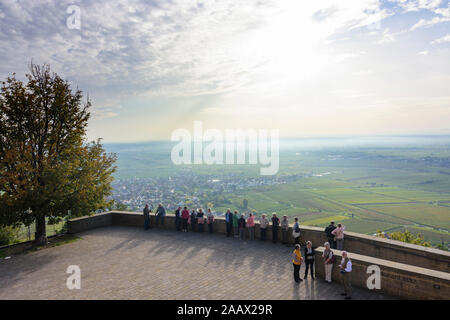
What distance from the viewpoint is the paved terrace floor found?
8.77 metres

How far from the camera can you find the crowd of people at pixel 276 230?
29.8ft

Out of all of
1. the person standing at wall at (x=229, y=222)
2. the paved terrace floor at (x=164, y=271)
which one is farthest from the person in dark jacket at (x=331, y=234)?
the person standing at wall at (x=229, y=222)

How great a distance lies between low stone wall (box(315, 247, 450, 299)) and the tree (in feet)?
41.9

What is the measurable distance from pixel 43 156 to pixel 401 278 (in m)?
16.0

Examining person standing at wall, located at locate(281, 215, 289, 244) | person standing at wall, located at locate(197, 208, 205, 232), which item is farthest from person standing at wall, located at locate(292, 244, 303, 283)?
person standing at wall, located at locate(197, 208, 205, 232)

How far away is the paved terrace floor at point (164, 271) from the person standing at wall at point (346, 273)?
24cm

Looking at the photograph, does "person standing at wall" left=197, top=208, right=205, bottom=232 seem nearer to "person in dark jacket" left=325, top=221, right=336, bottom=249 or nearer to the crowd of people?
the crowd of people

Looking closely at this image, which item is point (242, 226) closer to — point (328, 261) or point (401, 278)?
point (328, 261)

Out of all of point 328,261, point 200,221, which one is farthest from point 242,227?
point 328,261

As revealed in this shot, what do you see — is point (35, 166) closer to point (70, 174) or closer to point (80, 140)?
point (70, 174)

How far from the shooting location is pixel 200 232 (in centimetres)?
1561

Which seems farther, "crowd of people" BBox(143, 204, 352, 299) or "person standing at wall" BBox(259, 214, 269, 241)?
"person standing at wall" BBox(259, 214, 269, 241)

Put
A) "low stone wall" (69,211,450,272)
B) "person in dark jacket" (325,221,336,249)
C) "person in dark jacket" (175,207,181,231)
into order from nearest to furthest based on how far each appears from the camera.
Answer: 1. "low stone wall" (69,211,450,272)
2. "person in dark jacket" (325,221,336,249)
3. "person in dark jacket" (175,207,181,231)

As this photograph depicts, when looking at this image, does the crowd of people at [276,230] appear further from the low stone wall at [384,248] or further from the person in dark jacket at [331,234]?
the low stone wall at [384,248]
